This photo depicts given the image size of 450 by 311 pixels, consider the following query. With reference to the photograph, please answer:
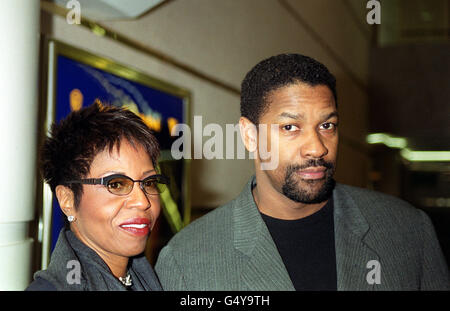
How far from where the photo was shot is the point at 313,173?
1.41m

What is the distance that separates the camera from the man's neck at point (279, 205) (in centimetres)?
151

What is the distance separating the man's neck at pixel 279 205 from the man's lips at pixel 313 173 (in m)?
0.13

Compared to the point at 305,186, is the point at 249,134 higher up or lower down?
higher up

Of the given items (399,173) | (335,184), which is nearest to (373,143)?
(399,173)

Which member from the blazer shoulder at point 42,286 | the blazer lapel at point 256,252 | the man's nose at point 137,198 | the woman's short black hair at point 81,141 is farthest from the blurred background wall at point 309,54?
the blazer lapel at point 256,252

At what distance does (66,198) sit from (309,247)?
819mm

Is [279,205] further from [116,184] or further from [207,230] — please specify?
[116,184]

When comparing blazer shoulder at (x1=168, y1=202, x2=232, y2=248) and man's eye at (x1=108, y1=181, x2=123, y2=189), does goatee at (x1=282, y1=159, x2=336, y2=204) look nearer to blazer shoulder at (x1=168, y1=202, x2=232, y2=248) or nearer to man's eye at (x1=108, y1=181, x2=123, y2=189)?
blazer shoulder at (x1=168, y1=202, x2=232, y2=248)

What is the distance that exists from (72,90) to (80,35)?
26 cm
